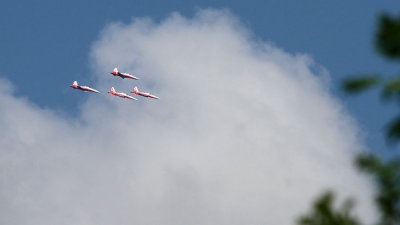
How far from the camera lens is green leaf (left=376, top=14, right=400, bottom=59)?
13.6 m

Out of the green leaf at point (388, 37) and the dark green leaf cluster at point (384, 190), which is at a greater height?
the green leaf at point (388, 37)

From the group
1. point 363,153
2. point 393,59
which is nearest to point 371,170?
point 363,153

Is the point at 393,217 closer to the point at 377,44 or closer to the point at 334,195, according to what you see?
the point at 334,195

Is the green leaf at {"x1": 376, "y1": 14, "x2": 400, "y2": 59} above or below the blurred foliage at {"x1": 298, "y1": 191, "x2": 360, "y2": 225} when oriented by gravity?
above

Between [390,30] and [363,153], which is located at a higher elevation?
[390,30]

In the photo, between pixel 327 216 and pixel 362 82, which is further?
pixel 327 216

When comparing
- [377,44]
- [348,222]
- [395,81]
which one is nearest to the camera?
[395,81]

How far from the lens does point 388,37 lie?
13.7m

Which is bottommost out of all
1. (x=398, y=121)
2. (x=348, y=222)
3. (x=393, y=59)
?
(x=348, y=222)

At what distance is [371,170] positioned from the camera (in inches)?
545

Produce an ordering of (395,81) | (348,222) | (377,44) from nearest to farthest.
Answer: (395,81) < (377,44) < (348,222)

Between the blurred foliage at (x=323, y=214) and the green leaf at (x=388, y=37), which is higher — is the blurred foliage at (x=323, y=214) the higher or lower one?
the lower one

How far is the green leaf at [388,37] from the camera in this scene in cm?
1362

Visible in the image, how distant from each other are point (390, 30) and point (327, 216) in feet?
14.1
